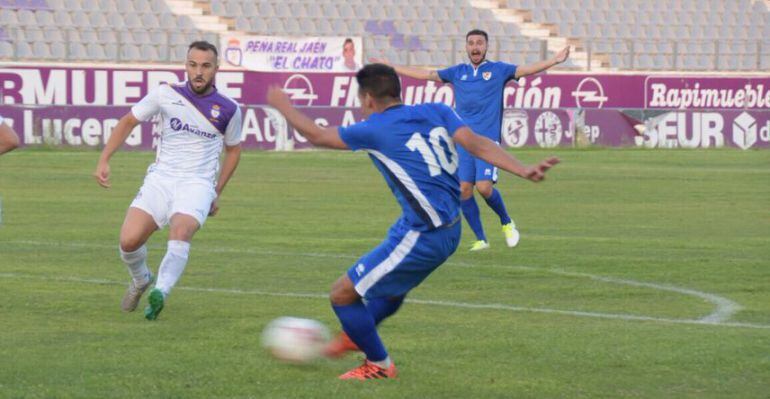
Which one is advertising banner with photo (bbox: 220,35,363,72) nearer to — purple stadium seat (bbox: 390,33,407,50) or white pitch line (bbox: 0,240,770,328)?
purple stadium seat (bbox: 390,33,407,50)

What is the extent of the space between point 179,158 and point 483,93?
5.86 m

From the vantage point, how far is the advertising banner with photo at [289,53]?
1347 inches

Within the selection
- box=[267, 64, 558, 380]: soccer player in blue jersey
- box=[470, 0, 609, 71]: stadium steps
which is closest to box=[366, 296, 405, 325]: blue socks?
box=[267, 64, 558, 380]: soccer player in blue jersey

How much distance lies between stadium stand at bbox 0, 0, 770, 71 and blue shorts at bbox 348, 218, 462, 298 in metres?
25.8

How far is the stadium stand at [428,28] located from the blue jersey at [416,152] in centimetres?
2576

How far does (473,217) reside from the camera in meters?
15.2

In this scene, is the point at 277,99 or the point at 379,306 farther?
the point at 379,306

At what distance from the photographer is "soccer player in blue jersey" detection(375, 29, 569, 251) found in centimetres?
1536

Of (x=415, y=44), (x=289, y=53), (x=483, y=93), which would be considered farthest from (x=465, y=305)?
(x=415, y=44)

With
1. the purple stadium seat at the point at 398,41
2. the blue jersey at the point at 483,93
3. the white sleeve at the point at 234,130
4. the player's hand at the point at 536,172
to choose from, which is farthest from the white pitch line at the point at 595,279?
the purple stadium seat at the point at 398,41

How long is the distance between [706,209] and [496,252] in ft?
20.3

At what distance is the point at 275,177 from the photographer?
25.2 metres

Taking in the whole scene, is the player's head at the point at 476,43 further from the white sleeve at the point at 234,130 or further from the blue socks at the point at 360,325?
the blue socks at the point at 360,325

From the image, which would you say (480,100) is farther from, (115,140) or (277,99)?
(277,99)
